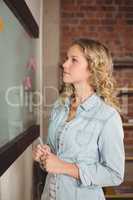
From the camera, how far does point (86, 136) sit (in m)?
1.49

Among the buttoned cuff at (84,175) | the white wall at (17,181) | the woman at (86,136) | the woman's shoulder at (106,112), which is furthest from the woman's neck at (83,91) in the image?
the white wall at (17,181)

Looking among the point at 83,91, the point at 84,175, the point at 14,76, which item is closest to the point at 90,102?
the point at 83,91

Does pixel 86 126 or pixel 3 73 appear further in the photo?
pixel 3 73

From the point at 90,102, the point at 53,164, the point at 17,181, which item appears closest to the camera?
the point at 53,164

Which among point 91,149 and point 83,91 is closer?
point 91,149

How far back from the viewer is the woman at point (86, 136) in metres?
1.46

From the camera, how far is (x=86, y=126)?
59.1 inches

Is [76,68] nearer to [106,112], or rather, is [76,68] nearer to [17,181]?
[106,112]

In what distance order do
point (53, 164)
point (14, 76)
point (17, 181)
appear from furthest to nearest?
point (17, 181)
point (14, 76)
point (53, 164)

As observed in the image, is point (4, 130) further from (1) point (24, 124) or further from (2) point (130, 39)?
(2) point (130, 39)

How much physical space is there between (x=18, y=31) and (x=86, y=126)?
941mm

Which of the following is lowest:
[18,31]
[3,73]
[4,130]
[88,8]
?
[4,130]

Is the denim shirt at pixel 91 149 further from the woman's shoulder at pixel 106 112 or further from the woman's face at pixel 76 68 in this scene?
the woman's face at pixel 76 68

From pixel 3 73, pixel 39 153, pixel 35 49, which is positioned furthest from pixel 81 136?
pixel 35 49
